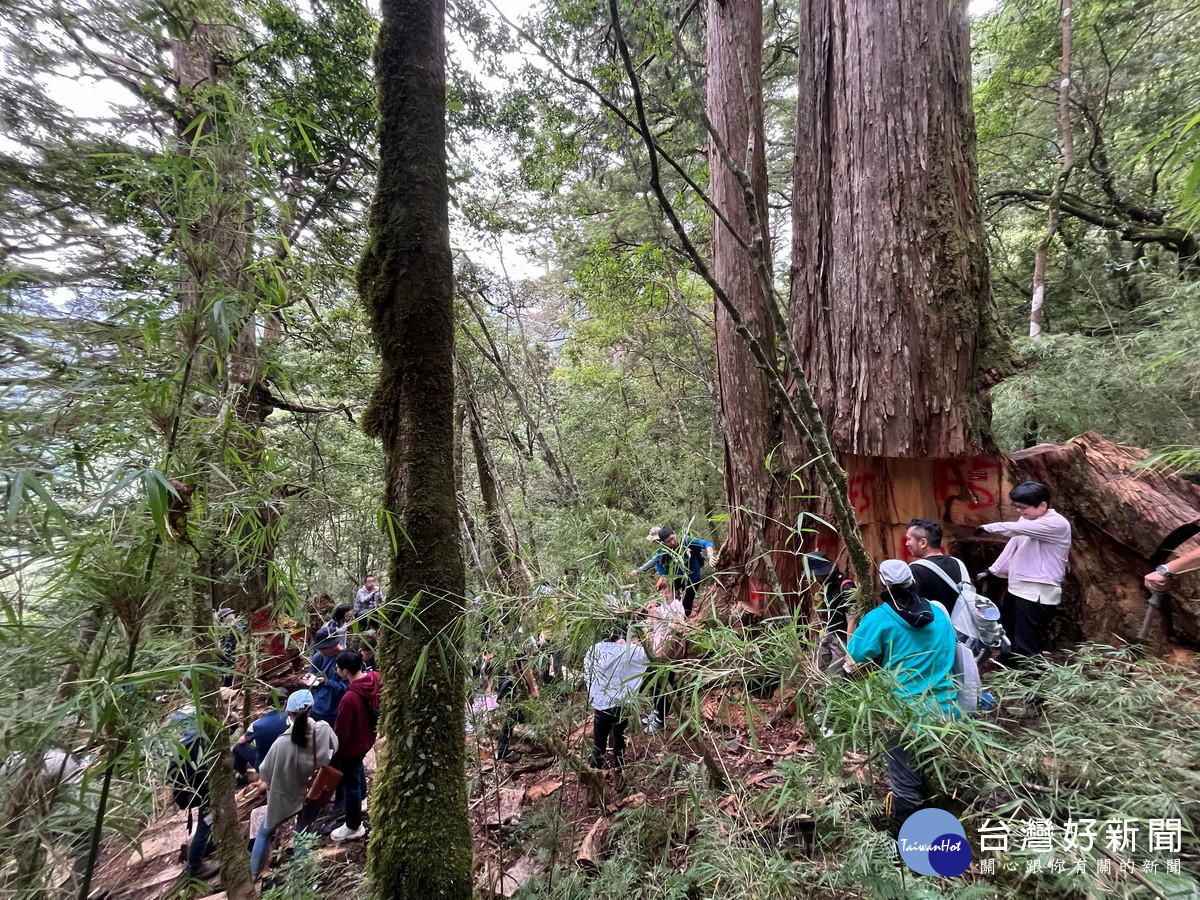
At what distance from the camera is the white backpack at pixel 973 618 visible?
8.46ft

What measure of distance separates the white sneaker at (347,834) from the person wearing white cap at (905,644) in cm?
380

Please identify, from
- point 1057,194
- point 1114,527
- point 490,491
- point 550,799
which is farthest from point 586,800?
point 1057,194

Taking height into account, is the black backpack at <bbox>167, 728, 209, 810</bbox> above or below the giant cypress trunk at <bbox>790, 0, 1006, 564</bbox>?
below

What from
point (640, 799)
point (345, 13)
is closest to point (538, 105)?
point (345, 13)

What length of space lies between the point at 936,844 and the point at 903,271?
3163mm

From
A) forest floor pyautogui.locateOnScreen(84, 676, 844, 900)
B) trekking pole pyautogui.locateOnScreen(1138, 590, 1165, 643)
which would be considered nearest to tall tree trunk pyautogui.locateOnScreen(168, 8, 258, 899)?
forest floor pyautogui.locateOnScreen(84, 676, 844, 900)

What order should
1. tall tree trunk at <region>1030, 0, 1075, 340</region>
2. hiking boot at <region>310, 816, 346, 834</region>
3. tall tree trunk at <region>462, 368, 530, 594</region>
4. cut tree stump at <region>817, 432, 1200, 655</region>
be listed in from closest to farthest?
cut tree stump at <region>817, 432, 1200, 655</region> < hiking boot at <region>310, 816, 346, 834</region> < tall tree trunk at <region>462, 368, 530, 594</region> < tall tree trunk at <region>1030, 0, 1075, 340</region>

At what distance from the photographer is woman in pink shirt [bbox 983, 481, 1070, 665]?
2.82 m

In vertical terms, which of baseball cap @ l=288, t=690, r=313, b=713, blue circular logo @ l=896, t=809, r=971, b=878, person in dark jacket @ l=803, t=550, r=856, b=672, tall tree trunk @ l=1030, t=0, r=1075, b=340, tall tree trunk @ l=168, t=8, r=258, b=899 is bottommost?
baseball cap @ l=288, t=690, r=313, b=713

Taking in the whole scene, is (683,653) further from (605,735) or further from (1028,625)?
(1028,625)

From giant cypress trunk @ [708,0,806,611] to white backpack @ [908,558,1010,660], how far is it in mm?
1065

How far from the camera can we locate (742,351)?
374 centimetres

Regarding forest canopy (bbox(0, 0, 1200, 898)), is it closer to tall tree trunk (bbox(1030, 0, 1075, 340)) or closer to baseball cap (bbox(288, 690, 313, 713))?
tall tree trunk (bbox(1030, 0, 1075, 340))

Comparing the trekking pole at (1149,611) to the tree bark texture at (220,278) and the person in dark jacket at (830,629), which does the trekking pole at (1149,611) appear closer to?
the person in dark jacket at (830,629)
